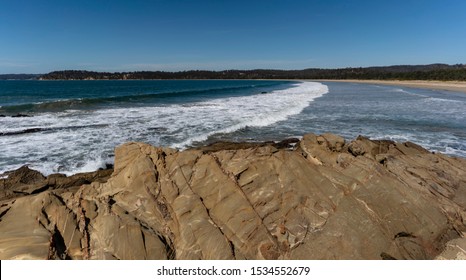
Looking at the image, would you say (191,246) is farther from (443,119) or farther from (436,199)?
(443,119)

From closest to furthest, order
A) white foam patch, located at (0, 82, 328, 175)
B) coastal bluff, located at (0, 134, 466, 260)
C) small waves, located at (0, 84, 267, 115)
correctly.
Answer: coastal bluff, located at (0, 134, 466, 260)
white foam patch, located at (0, 82, 328, 175)
small waves, located at (0, 84, 267, 115)

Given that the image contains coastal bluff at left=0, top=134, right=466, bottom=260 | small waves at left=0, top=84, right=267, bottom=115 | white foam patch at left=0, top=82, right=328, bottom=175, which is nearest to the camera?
coastal bluff at left=0, top=134, right=466, bottom=260

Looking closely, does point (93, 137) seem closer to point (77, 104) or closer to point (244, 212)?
point (244, 212)

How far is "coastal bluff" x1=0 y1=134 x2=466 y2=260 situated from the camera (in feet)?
18.7

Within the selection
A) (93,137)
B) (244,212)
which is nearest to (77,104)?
(93,137)

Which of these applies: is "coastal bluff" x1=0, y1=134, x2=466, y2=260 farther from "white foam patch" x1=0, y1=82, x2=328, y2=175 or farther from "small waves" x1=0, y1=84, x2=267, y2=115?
"small waves" x1=0, y1=84, x2=267, y2=115

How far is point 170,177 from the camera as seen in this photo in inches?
289

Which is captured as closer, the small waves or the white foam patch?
the white foam patch

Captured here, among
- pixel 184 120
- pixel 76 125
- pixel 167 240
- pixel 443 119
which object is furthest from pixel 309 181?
pixel 443 119

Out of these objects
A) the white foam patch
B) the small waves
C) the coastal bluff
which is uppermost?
the coastal bluff

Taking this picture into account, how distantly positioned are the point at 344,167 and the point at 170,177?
4296 mm

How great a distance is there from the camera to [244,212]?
642 centimetres

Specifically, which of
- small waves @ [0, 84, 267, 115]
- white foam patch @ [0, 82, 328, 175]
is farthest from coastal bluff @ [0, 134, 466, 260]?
small waves @ [0, 84, 267, 115]

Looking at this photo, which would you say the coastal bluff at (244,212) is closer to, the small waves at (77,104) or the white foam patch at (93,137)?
the white foam patch at (93,137)
